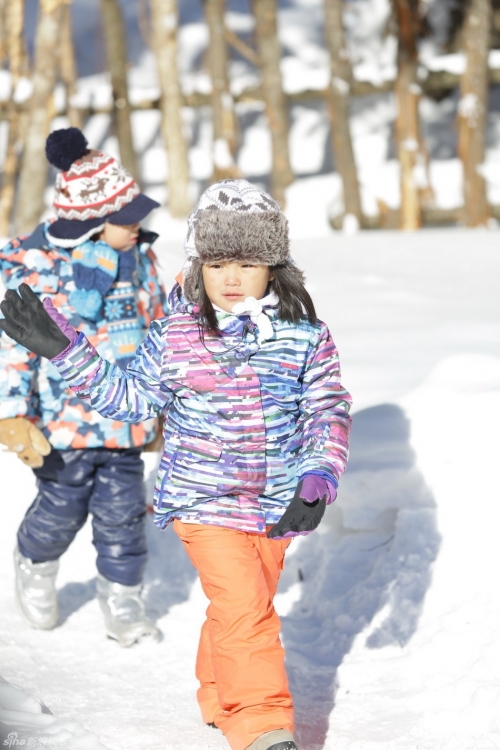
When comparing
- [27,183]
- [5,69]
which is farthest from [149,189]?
[27,183]

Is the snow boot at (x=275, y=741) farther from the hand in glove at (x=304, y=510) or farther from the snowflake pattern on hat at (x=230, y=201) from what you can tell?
the snowflake pattern on hat at (x=230, y=201)

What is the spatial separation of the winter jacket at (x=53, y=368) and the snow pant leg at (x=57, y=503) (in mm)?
79

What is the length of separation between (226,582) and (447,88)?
1230 cm

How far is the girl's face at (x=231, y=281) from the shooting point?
2561mm

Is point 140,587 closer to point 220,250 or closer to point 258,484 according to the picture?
point 258,484

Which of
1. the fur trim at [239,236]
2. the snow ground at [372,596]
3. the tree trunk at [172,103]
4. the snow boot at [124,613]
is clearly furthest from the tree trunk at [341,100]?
the fur trim at [239,236]

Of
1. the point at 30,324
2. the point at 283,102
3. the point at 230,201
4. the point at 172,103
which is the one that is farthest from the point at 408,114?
the point at 30,324

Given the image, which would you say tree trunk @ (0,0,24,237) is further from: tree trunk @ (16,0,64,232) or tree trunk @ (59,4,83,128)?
tree trunk @ (16,0,64,232)

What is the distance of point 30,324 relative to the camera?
244 centimetres

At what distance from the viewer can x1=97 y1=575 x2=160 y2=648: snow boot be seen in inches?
138

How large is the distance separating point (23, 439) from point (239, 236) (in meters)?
1.16

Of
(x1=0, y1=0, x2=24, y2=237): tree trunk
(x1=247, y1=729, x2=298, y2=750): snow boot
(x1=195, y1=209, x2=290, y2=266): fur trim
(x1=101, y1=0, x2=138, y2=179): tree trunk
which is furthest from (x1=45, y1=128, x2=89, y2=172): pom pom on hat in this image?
(x1=0, y1=0, x2=24, y2=237): tree trunk

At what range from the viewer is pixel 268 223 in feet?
8.33

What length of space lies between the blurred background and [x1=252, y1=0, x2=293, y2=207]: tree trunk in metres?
0.02
